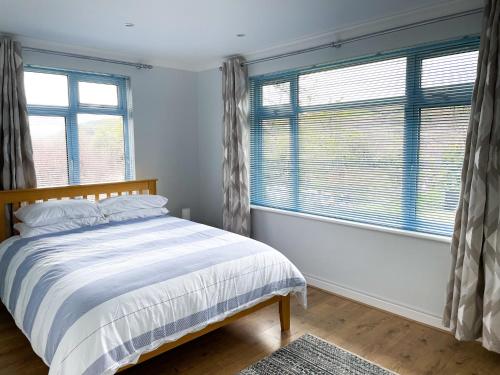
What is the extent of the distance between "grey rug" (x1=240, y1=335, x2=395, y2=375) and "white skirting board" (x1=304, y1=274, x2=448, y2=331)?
2.62 feet

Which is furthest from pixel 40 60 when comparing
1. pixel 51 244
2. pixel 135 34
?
pixel 51 244

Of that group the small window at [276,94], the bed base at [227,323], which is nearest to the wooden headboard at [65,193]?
the small window at [276,94]

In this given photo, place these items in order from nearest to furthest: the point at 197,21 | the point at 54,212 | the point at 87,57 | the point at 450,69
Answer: the point at 450,69
the point at 197,21
the point at 54,212
the point at 87,57

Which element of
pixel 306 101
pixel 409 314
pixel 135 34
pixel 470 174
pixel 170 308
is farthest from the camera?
pixel 306 101

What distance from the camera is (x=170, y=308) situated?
6.93 feet

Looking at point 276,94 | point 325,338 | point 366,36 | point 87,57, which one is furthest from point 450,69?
point 87,57

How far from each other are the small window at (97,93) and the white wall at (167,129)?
0.19 metres

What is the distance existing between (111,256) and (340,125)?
7.34 ft

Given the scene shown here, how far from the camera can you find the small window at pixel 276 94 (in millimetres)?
3883

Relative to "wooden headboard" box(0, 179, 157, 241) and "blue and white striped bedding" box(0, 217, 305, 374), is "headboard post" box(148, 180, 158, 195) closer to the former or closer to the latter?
"wooden headboard" box(0, 179, 157, 241)

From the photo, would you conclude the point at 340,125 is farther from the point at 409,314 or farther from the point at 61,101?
the point at 61,101

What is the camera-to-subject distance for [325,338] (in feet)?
9.00

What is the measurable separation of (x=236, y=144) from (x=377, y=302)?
2145mm

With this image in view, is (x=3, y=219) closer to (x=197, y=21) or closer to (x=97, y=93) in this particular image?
(x=97, y=93)
